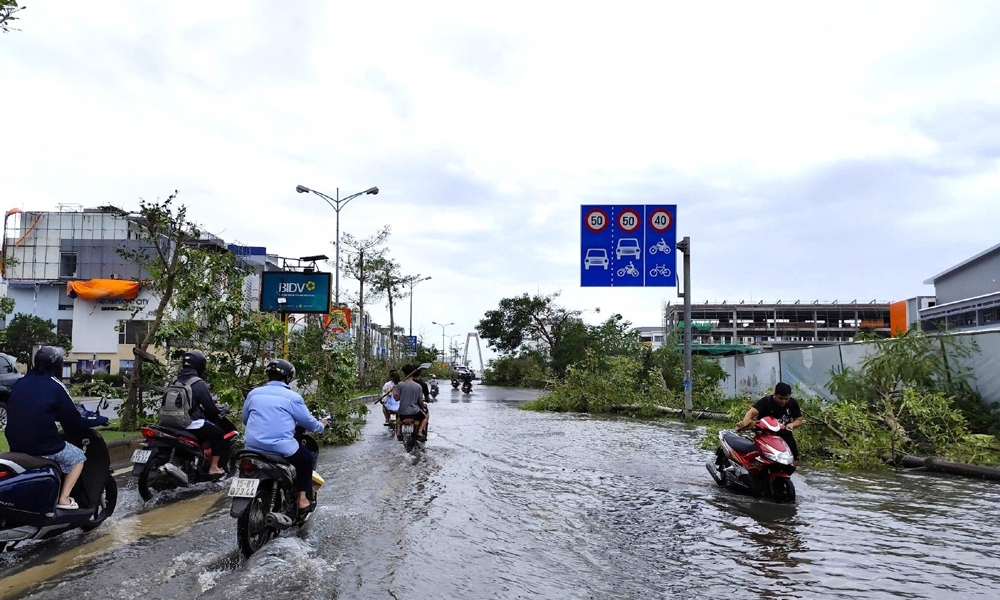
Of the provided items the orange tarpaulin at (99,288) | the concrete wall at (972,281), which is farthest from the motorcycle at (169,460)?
the orange tarpaulin at (99,288)

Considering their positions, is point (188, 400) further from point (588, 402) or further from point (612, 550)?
point (588, 402)

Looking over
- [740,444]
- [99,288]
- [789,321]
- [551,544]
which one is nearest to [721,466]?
[740,444]

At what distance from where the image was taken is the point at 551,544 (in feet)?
21.8

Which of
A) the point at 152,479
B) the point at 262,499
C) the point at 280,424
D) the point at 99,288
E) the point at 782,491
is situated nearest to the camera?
the point at 262,499

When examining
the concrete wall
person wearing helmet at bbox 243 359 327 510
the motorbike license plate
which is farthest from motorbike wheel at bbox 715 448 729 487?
the concrete wall

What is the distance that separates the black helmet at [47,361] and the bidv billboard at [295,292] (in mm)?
12822

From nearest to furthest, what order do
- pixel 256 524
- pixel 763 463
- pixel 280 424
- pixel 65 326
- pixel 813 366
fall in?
pixel 256 524 → pixel 280 424 → pixel 763 463 → pixel 813 366 → pixel 65 326

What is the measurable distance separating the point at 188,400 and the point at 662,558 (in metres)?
5.41

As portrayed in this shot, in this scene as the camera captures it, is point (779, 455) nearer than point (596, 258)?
Yes

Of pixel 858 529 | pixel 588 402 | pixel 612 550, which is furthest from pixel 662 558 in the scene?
pixel 588 402

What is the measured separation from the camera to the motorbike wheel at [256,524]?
5.82 meters

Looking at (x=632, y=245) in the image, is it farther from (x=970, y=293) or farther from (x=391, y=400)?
(x=970, y=293)

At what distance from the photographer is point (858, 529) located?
7.47 m

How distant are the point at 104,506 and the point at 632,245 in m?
16.6
